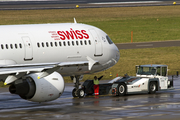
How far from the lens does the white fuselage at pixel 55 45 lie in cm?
3128

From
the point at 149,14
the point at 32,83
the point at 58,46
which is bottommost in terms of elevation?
the point at 32,83

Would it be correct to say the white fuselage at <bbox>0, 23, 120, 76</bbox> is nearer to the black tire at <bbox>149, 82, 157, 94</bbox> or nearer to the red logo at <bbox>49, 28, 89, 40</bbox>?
the red logo at <bbox>49, 28, 89, 40</bbox>

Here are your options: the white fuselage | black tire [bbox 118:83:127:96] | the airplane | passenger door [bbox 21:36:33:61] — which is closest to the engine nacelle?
the airplane

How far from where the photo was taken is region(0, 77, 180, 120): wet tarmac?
27.4 meters

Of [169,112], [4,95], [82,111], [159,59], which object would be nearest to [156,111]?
[169,112]

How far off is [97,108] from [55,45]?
601cm

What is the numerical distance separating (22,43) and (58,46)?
3.07m

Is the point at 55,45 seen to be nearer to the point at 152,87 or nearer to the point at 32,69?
the point at 32,69

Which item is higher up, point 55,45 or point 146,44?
point 146,44

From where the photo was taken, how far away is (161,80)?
3825 cm

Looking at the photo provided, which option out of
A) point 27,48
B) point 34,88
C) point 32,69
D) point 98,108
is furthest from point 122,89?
point 32,69

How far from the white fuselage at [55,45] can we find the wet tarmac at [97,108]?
119 inches

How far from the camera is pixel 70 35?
3450 cm

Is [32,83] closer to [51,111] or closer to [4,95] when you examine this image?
[51,111]
